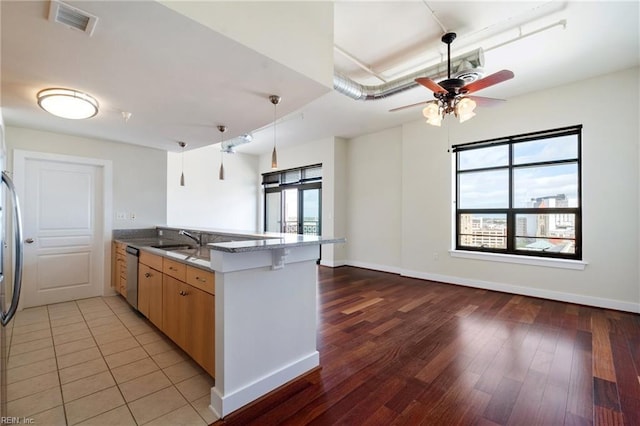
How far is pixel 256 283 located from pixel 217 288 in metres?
0.26

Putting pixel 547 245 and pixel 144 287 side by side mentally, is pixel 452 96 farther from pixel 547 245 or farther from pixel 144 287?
pixel 144 287

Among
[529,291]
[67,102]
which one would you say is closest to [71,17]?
[67,102]

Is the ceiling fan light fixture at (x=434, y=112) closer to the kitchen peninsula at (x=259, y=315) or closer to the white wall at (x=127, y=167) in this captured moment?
the kitchen peninsula at (x=259, y=315)

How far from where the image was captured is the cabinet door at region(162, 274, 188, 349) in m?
2.37

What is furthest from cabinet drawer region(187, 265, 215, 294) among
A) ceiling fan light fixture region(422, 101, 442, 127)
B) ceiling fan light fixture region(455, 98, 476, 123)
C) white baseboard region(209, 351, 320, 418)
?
ceiling fan light fixture region(455, 98, 476, 123)

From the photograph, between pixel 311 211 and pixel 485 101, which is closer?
pixel 485 101

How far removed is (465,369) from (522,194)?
329cm

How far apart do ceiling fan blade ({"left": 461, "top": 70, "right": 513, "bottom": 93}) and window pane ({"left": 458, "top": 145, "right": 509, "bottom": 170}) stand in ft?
7.70

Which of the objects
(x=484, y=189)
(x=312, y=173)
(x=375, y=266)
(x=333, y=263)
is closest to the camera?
(x=484, y=189)

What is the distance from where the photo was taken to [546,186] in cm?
420

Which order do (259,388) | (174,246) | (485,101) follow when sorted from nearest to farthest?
(259,388) < (485,101) < (174,246)

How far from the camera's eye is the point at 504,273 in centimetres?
448

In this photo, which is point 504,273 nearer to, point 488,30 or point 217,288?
Result: point 488,30

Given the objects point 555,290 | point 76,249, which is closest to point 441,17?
point 555,290
